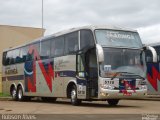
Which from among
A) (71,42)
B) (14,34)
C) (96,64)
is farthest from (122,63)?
(14,34)

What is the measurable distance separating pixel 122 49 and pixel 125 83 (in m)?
1.54

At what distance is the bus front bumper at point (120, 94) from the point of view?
19156 millimetres

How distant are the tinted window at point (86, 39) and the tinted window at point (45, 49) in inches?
172

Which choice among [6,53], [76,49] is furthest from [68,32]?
[6,53]

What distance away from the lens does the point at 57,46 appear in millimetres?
23422

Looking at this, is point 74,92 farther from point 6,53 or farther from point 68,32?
point 6,53

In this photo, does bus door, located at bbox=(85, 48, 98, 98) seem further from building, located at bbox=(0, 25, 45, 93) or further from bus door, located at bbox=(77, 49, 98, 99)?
building, located at bbox=(0, 25, 45, 93)

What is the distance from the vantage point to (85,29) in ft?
67.4

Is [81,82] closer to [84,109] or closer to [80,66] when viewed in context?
[80,66]

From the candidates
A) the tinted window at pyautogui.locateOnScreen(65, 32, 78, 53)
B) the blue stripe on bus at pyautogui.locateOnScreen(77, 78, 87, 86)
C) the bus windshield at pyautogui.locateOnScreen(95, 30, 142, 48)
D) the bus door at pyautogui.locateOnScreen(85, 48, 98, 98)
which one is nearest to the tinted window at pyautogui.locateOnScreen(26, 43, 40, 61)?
the tinted window at pyautogui.locateOnScreen(65, 32, 78, 53)

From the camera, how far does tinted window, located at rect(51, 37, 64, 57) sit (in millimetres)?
22902

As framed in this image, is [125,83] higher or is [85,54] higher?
[85,54]

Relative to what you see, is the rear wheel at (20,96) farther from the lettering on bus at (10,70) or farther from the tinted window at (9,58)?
the tinted window at (9,58)

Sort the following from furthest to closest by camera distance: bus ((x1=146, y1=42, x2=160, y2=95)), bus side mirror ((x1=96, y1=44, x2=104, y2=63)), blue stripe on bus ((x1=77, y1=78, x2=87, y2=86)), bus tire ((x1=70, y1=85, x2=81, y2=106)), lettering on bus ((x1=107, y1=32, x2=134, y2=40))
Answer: bus ((x1=146, y1=42, x2=160, y2=95)) → bus tire ((x1=70, y1=85, x2=81, y2=106)) → blue stripe on bus ((x1=77, y1=78, x2=87, y2=86)) → lettering on bus ((x1=107, y1=32, x2=134, y2=40)) → bus side mirror ((x1=96, y1=44, x2=104, y2=63))
